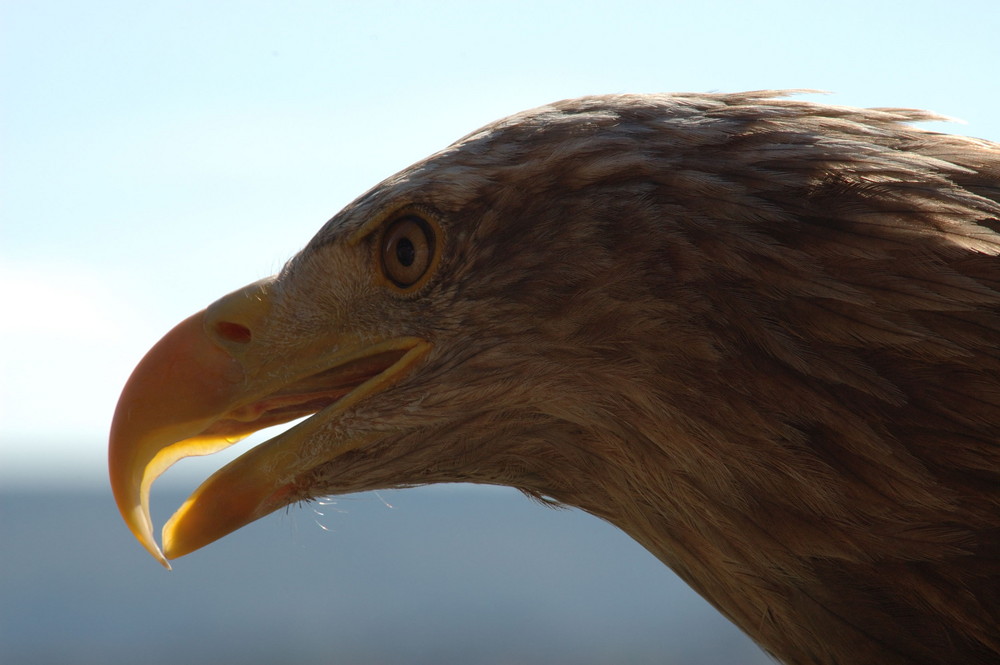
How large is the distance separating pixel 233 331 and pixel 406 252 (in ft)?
1.38

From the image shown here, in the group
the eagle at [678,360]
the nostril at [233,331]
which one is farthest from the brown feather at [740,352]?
the nostril at [233,331]

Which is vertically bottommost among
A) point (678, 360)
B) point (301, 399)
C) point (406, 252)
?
point (301, 399)

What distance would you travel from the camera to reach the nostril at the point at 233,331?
6.73 ft

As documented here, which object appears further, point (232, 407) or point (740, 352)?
point (232, 407)

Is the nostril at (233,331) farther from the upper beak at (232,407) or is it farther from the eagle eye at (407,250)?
the eagle eye at (407,250)

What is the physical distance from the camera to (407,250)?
194 centimetres

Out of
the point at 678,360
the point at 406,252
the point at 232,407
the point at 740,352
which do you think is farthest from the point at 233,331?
the point at 740,352

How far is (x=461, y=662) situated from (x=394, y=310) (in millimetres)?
16336

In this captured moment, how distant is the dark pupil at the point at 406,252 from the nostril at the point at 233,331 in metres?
0.37

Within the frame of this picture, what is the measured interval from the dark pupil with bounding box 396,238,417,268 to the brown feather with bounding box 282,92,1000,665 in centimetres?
7

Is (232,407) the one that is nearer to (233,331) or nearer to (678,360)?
(233,331)

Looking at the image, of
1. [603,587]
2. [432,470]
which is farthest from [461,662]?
[432,470]

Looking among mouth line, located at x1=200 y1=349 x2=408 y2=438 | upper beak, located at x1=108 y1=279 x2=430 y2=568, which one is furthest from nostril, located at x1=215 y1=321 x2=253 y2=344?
mouth line, located at x1=200 y1=349 x2=408 y2=438

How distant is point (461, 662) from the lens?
17.2 m
